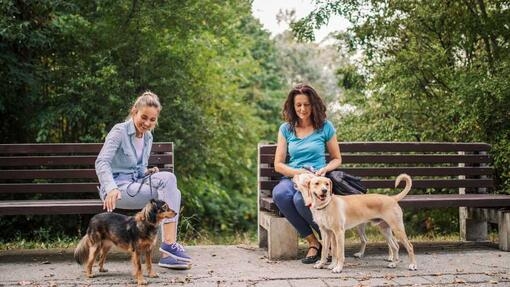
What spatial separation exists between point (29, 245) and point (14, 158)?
1485 mm

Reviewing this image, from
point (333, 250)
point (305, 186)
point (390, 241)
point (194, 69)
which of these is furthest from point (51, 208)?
point (194, 69)

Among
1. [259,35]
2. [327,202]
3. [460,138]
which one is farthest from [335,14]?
[259,35]

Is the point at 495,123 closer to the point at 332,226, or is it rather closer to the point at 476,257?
the point at 476,257

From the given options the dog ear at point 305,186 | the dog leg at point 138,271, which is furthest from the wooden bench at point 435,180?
the dog leg at point 138,271

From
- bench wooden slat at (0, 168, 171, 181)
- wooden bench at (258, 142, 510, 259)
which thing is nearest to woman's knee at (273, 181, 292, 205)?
wooden bench at (258, 142, 510, 259)

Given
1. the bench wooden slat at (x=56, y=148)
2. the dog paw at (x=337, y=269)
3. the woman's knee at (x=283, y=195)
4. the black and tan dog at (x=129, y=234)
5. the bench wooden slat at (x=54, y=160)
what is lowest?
the dog paw at (x=337, y=269)

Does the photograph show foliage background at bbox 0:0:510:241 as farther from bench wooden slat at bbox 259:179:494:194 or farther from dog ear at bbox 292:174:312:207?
dog ear at bbox 292:174:312:207

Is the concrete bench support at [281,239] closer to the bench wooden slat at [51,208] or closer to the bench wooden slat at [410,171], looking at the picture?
the bench wooden slat at [410,171]

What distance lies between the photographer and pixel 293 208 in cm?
550

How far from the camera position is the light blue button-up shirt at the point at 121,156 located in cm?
500

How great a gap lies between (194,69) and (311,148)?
492 centimetres

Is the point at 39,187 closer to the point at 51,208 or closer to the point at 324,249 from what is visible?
the point at 51,208

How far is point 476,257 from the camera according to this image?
5754 millimetres

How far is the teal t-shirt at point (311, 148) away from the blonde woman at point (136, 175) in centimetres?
123
